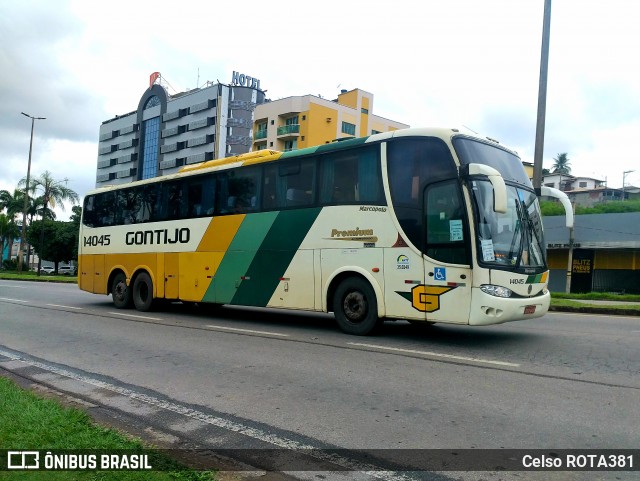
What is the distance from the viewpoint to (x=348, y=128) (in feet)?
233

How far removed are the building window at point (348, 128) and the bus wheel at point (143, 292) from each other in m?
58.2

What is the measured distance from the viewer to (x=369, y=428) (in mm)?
4574

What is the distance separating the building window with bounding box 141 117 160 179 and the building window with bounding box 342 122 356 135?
34.9 m

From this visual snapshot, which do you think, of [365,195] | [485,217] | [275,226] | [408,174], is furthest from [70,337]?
[485,217]

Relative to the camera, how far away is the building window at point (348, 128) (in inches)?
2768

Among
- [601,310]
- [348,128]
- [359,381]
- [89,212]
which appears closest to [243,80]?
[348,128]

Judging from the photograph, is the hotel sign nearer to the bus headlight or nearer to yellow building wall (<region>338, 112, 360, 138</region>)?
yellow building wall (<region>338, 112, 360, 138</region>)

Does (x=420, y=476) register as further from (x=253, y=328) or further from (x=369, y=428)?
(x=253, y=328)

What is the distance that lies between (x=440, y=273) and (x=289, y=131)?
2391 inches

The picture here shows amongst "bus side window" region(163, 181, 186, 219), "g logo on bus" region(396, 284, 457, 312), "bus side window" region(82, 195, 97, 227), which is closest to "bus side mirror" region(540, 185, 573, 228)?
"g logo on bus" region(396, 284, 457, 312)

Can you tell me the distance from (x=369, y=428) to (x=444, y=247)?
416cm

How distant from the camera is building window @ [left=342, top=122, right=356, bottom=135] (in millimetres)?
70312

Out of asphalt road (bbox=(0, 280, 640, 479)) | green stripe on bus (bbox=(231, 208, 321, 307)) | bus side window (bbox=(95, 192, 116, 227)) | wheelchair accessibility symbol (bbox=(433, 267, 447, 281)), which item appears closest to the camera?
asphalt road (bbox=(0, 280, 640, 479))

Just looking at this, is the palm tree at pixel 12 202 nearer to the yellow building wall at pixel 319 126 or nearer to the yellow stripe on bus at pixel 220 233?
the yellow building wall at pixel 319 126
